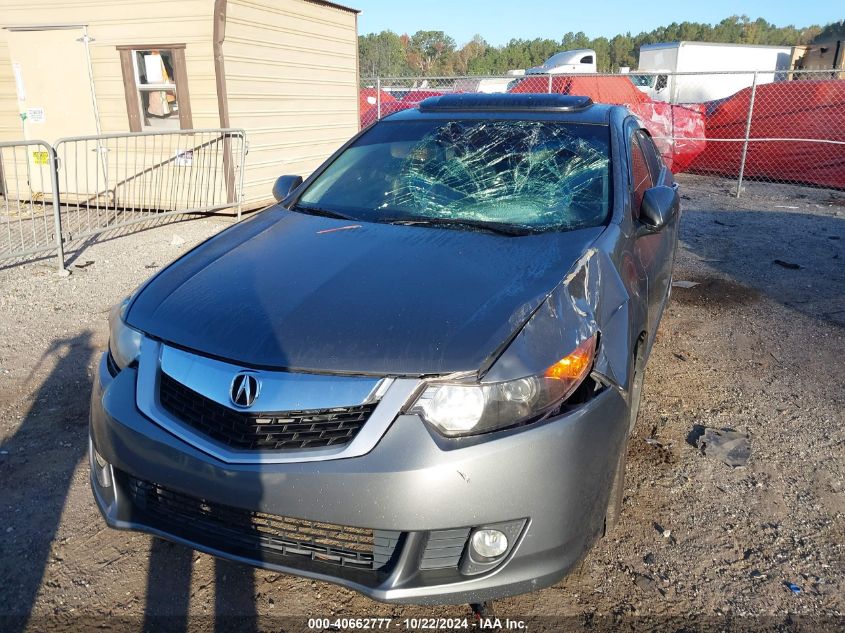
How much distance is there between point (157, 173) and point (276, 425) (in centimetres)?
801

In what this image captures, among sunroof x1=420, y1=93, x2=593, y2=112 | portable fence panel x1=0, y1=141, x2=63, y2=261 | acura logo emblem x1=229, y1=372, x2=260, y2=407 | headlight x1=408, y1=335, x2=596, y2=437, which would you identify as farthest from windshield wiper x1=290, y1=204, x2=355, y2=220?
portable fence panel x1=0, y1=141, x2=63, y2=261

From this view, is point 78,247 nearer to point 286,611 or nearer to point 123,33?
point 123,33

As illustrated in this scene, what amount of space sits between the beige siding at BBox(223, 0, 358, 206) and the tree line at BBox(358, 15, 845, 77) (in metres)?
78.4

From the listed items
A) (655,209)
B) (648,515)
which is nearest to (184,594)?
(648,515)

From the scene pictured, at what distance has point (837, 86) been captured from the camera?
12.0 m

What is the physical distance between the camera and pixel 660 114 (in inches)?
505

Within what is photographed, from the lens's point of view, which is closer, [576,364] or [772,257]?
[576,364]

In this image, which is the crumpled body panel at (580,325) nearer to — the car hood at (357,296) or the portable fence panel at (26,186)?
the car hood at (357,296)

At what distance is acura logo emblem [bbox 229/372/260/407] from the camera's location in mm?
→ 2020

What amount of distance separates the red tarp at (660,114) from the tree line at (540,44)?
249 feet

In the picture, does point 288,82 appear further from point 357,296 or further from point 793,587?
point 793,587

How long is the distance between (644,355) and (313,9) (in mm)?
8850

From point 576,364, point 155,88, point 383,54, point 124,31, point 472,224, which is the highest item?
point 383,54

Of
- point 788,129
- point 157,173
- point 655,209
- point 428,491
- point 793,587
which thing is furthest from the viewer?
point 788,129
